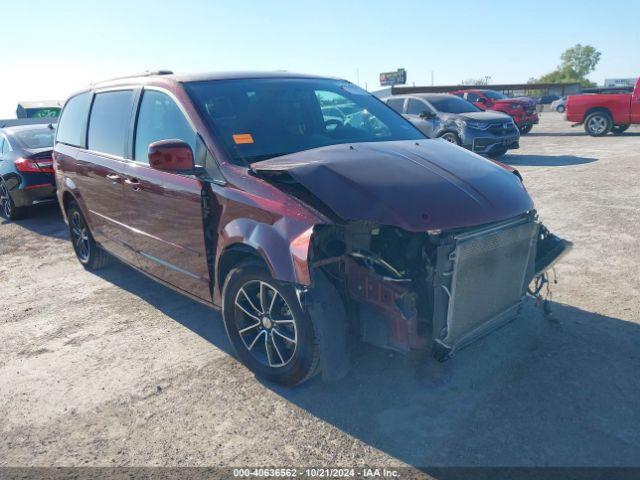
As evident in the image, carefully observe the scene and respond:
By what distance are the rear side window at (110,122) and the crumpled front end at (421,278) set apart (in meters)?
2.50

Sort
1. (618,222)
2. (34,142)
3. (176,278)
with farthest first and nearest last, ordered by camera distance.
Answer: (34,142)
(618,222)
(176,278)

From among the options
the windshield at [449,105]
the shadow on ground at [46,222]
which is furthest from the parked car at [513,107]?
the shadow on ground at [46,222]

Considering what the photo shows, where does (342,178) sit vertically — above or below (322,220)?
above

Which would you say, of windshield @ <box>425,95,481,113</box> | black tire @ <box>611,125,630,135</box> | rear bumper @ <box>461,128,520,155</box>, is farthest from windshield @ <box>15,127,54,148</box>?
black tire @ <box>611,125,630,135</box>

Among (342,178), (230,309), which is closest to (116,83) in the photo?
(230,309)

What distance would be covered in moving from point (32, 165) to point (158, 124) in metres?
5.26

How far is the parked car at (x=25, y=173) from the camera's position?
27.1 feet

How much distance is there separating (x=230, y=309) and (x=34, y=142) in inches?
276

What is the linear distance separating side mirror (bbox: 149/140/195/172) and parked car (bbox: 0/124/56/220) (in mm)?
5849

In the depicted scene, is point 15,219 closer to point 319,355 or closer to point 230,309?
point 230,309

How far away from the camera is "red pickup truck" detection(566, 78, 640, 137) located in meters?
16.8

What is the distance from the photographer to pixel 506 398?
313 centimetres

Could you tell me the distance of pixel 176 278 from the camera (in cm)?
411

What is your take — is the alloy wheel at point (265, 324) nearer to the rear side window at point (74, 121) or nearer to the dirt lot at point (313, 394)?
the dirt lot at point (313, 394)
